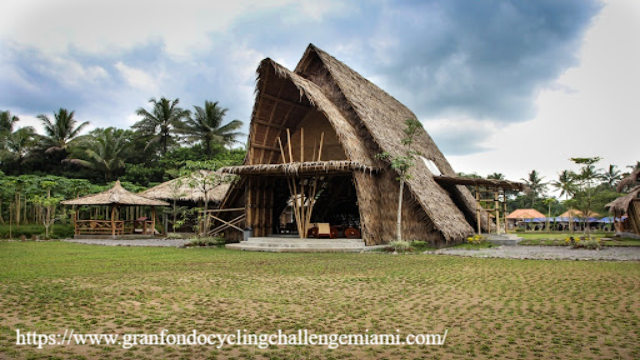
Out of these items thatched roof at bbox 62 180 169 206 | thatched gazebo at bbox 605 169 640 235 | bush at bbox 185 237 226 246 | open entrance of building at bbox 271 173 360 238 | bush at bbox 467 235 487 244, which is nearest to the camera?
bush at bbox 467 235 487 244

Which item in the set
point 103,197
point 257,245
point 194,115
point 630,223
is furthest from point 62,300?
point 194,115

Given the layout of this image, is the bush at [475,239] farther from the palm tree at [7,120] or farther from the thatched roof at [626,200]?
the palm tree at [7,120]

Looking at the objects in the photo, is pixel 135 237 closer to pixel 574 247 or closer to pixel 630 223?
pixel 574 247

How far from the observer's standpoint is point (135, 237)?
21.5 metres

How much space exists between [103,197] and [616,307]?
2096 centimetres

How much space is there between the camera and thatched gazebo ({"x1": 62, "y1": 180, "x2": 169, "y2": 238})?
66.4 ft

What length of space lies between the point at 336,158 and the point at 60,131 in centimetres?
2649

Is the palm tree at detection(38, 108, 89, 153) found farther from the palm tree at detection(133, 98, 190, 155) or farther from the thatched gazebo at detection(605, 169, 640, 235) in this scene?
the thatched gazebo at detection(605, 169, 640, 235)

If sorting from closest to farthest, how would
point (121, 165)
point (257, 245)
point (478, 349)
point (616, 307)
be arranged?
point (478, 349), point (616, 307), point (257, 245), point (121, 165)

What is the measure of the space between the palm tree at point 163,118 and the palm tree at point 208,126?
0.70 m

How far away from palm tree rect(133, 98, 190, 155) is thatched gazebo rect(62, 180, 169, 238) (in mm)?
11727

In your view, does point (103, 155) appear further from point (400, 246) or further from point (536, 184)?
point (536, 184)

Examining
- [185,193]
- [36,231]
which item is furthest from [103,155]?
[185,193]


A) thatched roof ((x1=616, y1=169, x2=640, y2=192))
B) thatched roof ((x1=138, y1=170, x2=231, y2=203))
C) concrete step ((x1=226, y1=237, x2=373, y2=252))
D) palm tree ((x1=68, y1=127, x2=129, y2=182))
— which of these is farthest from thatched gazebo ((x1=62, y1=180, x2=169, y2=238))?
thatched roof ((x1=616, y1=169, x2=640, y2=192))
